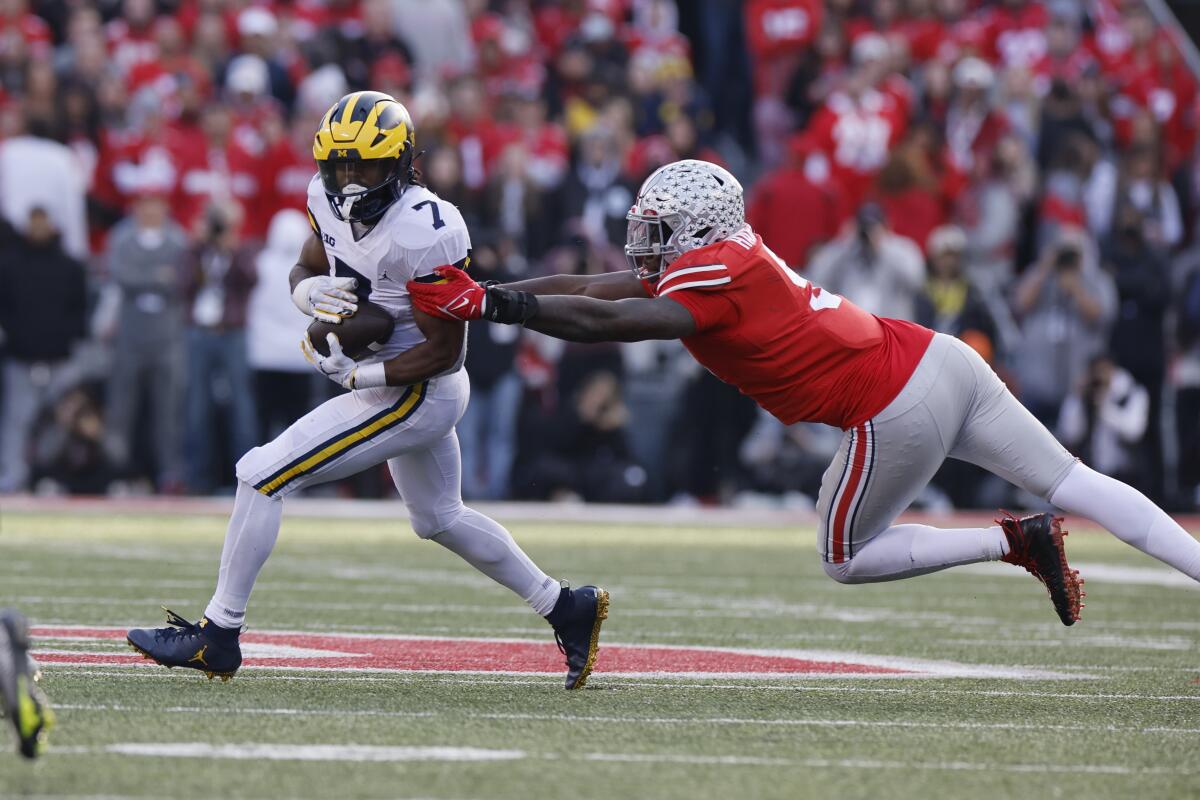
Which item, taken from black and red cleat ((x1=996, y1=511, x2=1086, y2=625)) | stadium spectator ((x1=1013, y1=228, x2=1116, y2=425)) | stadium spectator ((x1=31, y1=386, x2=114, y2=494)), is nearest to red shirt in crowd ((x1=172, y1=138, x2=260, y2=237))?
stadium spectator ((x1=31, y1=386, x2=114, y2=494))

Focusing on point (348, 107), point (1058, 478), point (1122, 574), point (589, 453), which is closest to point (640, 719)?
point (1058, 478)

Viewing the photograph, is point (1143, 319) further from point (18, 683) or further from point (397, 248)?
point (18, 683)

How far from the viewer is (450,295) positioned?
5523 millimetres

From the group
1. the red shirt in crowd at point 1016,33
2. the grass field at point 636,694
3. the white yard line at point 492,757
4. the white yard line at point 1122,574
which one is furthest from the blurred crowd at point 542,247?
the white yard line at point 492,757

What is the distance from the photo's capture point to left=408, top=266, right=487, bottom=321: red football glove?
5.51m

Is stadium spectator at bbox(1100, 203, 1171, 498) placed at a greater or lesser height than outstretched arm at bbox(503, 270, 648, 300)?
lesser

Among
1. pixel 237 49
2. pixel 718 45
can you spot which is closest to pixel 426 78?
pixel 237 49

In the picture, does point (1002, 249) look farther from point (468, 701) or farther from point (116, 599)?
point (468, 701)

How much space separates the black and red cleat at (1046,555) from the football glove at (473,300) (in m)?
1.62

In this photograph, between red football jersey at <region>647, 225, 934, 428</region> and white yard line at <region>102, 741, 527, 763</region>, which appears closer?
white yard line at <region>102, 741, 527, 763</region>

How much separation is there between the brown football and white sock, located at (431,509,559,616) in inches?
24.9

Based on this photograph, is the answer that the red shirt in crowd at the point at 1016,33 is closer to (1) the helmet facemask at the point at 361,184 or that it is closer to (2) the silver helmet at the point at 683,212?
(2) the silver helmet at the point at 683,212

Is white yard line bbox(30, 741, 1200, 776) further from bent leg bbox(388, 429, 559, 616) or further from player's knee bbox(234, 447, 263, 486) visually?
bent leg bbox(388, 429, 559, 616)

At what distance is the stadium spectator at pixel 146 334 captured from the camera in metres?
14.2
